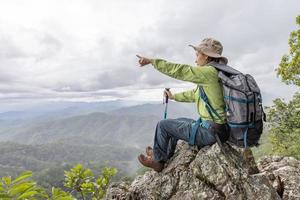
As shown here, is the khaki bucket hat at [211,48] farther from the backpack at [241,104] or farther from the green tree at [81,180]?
the green tree at [81,180]

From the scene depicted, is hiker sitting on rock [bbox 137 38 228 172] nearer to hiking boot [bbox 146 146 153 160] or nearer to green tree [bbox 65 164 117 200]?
hiking boot [bbox 146 146 153 160]

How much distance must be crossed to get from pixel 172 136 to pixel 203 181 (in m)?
1.60

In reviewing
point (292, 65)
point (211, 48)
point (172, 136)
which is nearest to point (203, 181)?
point (172, 136)

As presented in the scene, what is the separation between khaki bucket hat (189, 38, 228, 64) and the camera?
26.2 ft

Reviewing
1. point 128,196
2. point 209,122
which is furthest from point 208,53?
point 128,196

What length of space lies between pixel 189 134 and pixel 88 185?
352cm

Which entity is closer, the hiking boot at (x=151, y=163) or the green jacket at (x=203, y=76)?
the green jacket at (x=203, y=76)

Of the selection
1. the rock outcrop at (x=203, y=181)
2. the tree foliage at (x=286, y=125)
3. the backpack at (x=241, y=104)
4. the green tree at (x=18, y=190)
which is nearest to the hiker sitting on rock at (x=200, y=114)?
the backpack at (x=241, y=104)

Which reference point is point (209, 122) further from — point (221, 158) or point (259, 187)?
point (259, 187)

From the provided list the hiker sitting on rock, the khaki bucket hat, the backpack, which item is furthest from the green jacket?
the khaki bucket hat

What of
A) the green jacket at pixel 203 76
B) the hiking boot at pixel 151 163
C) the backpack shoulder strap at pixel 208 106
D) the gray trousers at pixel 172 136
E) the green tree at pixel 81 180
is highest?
the green jacket at pixel 203 76

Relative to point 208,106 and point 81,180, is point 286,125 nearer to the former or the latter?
point 208,106

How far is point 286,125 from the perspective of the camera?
24359mm

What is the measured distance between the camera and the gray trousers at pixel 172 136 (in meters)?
8.31
